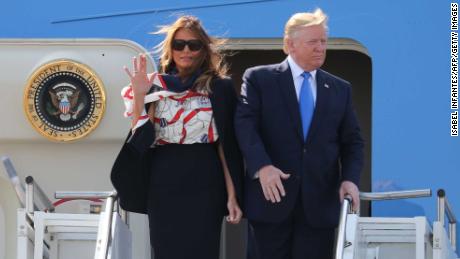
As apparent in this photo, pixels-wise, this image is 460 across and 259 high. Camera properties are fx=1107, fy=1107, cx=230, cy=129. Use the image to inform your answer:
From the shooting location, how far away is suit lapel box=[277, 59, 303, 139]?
13.9ft

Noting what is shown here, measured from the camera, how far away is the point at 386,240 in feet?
15.2

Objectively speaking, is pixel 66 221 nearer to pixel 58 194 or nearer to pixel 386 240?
pixel 58 194

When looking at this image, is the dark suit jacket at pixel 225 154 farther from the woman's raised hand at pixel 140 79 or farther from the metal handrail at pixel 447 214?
the metal handrail at pixel 447 214

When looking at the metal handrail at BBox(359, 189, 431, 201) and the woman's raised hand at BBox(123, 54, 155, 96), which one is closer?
the woman's raised hand at BBox(123, 54, 155, 96)

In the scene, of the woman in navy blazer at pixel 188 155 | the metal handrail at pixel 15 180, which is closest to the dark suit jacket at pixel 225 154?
the woman in navy blazer at pixel 188 155

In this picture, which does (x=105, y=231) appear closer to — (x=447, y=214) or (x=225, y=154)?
(x=225, y=154)

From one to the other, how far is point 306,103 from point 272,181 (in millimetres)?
383

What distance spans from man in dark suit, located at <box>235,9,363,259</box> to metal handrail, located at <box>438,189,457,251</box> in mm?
434

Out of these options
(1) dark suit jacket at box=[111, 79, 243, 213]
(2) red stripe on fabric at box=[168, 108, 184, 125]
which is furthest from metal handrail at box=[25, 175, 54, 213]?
(2) red stripe on fabric at box=[168, 108, 184, 125]

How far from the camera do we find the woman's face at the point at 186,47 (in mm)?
4195

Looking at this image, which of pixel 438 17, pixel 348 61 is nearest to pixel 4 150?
pixel 438 17

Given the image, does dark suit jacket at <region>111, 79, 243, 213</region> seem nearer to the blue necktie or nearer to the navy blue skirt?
the navy blue skirt

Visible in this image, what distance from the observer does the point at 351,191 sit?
14.0 ft

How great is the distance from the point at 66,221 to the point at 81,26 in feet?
3.86
